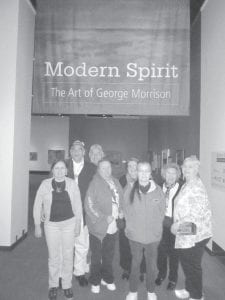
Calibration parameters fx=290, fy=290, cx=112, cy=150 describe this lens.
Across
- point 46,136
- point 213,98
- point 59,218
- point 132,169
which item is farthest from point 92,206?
point 46,136

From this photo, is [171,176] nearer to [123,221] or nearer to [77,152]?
[123,221]

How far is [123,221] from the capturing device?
3.55 metres

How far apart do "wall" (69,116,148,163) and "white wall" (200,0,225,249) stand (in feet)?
38.4

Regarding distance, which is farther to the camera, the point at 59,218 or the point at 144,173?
the point at 59,218

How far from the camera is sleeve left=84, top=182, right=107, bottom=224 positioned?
130 inches

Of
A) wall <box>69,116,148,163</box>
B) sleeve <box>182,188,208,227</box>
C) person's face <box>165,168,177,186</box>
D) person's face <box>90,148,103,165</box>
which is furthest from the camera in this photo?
wall <box>69,116,148,163</box>

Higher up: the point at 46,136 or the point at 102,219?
the point at 46,136

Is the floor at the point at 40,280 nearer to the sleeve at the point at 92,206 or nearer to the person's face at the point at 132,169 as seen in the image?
the sleeve at the point at 92,206

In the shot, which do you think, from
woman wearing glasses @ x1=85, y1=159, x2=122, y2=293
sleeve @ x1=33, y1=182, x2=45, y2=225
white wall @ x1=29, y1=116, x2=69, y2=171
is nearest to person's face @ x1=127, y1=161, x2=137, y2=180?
woman wearing glasses @ x1=85, y1=159, x2=122, y2=293

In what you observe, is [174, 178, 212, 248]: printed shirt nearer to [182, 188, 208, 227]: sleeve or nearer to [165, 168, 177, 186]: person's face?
[182, 188, 208, 227]: sleeve

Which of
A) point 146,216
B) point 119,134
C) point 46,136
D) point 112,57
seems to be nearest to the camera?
point 146,216

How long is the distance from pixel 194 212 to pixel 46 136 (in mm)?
17692

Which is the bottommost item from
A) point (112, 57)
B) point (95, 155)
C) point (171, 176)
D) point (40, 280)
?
point (40, 280)

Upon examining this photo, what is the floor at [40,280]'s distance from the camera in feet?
10.8
